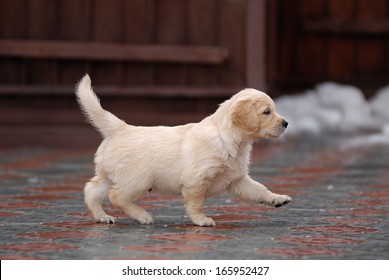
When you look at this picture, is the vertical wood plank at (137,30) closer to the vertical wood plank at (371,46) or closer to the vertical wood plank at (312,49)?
the vertical wood plank at (312,49)

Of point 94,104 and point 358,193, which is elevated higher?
point 94,104

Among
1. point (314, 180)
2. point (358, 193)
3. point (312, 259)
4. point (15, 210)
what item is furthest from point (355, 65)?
point (312, 259)

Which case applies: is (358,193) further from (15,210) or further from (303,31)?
(303,31)

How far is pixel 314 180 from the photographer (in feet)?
23.3

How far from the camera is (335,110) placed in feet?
41.9

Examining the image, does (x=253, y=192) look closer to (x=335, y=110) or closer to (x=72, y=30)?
(x=72, y=30)

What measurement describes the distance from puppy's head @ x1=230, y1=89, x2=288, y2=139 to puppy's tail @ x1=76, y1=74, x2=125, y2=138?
61cm

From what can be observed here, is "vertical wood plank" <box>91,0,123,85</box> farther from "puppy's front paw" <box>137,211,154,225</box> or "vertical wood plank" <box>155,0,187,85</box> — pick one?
"puppy's front paw" <box>137,211,154,225</box>

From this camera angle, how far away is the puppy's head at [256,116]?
458 centimetres

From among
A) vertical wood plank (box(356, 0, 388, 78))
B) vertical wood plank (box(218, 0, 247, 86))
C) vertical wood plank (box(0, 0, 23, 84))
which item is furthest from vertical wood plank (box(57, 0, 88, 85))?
vertical wood plank (box(356, 0, 388, 78))

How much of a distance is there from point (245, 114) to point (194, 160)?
323mm

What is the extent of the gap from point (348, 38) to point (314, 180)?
266 inches

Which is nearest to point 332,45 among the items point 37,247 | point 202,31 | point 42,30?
point 202,31

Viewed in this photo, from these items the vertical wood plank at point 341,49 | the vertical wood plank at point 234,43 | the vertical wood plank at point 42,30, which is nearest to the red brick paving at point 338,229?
the vertical wood plank at point 234,43
